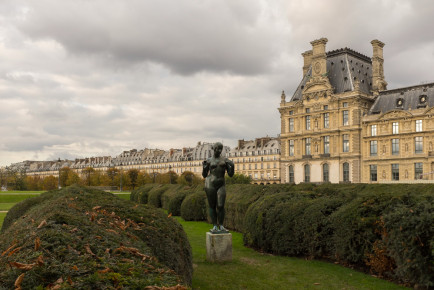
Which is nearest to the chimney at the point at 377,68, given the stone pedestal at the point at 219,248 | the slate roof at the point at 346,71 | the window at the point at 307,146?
the slate roof at the point at 346,71

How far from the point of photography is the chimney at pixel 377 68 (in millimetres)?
60469

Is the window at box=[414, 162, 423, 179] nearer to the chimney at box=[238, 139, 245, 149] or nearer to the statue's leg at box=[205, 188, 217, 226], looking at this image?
the statue's leg at box=[205, 188, 217, 226]

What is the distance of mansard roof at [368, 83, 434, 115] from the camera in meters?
51.0

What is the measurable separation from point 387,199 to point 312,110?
52447mm

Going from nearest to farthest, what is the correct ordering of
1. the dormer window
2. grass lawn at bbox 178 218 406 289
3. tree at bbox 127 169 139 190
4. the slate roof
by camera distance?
grass lawn at bbox 178 218 406 289 → the dormer window → the slate roof → tree at bbox 127 169 139 190

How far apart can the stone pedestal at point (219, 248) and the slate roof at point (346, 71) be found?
168ft

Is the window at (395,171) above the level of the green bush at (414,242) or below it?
above

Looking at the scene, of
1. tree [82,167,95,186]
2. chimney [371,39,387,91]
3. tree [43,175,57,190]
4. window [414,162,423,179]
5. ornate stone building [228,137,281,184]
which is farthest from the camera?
tree [43,175,57,190]

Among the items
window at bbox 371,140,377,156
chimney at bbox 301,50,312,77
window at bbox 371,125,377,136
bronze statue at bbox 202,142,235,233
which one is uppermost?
chimney at bbox 301,50,312,77

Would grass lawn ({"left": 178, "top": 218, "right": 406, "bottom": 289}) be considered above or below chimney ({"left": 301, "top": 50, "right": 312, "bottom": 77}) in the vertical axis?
below

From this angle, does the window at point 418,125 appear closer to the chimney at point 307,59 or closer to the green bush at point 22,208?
the chimney at point 307,59

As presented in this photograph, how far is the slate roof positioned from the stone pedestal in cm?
5114

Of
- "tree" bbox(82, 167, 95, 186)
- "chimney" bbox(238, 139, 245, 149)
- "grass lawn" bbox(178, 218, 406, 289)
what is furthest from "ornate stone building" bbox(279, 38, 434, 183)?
"tree" bbox(82, 167, 95, 186)

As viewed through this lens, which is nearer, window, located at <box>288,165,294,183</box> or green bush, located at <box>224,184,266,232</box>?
green bush, located at <box>224,184,266,232</box>
